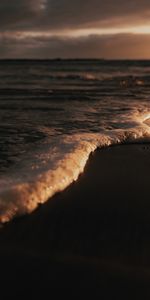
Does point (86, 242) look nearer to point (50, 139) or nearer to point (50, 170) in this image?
point (50, 170)

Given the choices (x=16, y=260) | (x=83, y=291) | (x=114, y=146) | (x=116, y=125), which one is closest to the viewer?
(x=83, y=291)

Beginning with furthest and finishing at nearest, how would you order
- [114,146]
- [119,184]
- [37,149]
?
[114,146], [37,149], [119,184]

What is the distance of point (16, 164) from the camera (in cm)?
462

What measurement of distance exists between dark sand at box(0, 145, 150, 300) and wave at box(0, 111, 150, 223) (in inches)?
5.1

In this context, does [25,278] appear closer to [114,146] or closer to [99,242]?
[99,242]

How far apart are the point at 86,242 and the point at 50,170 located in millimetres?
1558

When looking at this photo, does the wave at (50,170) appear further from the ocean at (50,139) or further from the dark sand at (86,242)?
the dark sand at (86,242)

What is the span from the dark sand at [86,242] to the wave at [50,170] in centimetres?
13

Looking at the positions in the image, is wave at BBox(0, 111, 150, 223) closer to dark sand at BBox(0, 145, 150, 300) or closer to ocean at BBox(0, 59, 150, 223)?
ocean at BBox(0, 59, 150, 223)

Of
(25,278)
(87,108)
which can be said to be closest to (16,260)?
(25,278)

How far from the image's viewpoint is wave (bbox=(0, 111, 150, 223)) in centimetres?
353

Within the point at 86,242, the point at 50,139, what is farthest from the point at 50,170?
the point at 50,139

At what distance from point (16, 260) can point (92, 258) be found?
535 millimetres

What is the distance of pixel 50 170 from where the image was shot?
14.4 ft
